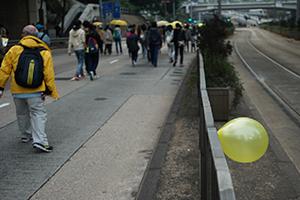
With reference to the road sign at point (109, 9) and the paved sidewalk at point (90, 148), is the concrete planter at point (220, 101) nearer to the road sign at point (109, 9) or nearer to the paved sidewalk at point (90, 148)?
the paved sidewalk at point (90, 148)

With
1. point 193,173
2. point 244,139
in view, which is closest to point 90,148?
point 193,173

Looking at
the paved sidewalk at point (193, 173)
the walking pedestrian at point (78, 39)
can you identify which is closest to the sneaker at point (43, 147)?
the paved sidewalk at point (193, 173)

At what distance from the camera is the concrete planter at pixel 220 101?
7101 mm

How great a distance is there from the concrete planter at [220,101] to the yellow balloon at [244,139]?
445cm

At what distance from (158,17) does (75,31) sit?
272 feet

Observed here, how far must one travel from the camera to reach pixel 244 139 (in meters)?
2.54

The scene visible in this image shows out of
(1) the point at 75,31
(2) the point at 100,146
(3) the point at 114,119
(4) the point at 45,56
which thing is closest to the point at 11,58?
(4) the point at 45,56

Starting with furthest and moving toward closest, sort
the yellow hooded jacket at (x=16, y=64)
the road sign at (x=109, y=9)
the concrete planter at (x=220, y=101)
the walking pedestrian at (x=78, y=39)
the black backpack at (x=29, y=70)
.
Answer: the road sign at (x=109, y=9) < the walking pedestrian at (x=78, y=39) < the concrete planter at (x=220, y=101) < the yellow hooded jacket at (x=16, y=64) < the black backpack at (x=29, y=70)

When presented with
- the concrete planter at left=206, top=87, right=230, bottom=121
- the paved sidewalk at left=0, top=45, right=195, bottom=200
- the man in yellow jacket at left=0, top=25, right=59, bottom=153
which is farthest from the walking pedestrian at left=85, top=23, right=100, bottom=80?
the man in yellow jacket at left=0, top=25, right=59, bottom=153

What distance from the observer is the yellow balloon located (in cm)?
255

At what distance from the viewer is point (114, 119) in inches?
296

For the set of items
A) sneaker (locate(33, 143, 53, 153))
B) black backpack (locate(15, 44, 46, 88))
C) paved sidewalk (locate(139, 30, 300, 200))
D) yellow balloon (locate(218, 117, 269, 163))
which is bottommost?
paved sidewalk (locate(139, 30, 300, 200))

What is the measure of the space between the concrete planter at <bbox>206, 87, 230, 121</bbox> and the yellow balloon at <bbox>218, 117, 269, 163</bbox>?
175 inches

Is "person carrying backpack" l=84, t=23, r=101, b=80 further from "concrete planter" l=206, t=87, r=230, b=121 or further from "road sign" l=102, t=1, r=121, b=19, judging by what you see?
"road sign" l=102, t=1, r=121, b=19
